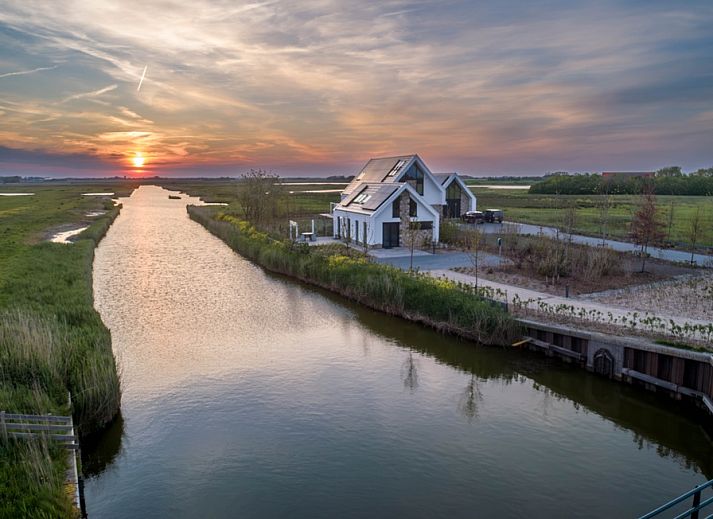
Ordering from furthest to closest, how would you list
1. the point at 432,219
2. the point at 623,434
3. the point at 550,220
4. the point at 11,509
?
the point at 550,220 → the point at 432,219 → the point at 623,434 → the point at 11,509

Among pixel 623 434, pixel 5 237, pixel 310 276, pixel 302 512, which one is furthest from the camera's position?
pixel 5 237

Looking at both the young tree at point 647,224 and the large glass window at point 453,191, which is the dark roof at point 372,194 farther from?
the young tree at point 647,224

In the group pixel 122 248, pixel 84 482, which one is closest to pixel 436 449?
pixel 84 482

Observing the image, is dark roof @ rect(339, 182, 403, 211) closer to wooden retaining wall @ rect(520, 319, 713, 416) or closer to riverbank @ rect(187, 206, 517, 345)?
riverbank @ rect(187, 206, 517, 345)

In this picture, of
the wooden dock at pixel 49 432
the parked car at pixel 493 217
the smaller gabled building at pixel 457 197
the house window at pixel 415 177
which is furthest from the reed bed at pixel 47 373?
the parked car at pixel 493 217

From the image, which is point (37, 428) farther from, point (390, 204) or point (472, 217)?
point (472, 217)

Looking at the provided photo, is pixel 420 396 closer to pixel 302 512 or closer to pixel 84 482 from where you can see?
pixel 302 512

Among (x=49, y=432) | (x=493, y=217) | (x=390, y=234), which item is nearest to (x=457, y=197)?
(x=493, y=217)
